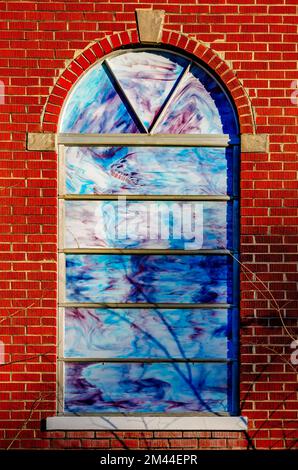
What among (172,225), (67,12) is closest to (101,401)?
(172,225)

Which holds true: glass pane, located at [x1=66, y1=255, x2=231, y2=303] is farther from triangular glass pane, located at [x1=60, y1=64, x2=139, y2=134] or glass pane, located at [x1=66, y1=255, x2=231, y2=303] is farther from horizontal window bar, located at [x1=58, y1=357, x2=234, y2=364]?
triangular glass pane, located at [x1=60, y1=64, x2=139, y2=134]

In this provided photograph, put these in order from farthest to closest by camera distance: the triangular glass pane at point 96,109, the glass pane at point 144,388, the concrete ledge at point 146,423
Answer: the triangular glass pane at point 96,109 < the glass pane at point 144,388 < the concrete ledge at point 146,423

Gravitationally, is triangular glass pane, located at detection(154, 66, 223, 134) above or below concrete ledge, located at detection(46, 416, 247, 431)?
above

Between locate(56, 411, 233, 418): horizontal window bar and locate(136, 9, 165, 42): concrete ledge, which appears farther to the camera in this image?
locate(136, 9, 165, 42): concrete ledge

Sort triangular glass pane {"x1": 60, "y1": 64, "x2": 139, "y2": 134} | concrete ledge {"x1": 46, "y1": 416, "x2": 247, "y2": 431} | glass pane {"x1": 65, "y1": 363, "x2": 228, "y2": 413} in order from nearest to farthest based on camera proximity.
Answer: concrete ledge {"x1": 46, "y1": 416, "x2": 247, "y2": 431}
glass pane {"x1": 65, "y1": 363, "x2": 228, "y2": 413}
triangular glass pane {"x1": 60, "y1": 64, "x2": 139, "y2": 134}

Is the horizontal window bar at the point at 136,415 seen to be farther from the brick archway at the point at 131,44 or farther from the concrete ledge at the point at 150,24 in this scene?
the concrete ledge at the point at 150,24

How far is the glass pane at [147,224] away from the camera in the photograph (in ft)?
17.1

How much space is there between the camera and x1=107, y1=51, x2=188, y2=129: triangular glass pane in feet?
17.3

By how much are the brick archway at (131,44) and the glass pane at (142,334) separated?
173 centimetres

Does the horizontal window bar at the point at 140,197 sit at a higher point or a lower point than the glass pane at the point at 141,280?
higher

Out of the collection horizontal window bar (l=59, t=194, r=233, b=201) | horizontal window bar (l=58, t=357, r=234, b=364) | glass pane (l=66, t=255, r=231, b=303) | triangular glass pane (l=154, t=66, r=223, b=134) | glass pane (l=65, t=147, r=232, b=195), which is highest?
triangular glass pane (l=154, t=66, r=223, b=134)

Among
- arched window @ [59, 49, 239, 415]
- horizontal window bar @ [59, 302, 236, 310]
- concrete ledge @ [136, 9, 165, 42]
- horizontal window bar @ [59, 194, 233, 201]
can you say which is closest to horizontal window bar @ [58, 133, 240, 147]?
arched window @ [59, 49, 239, 415]

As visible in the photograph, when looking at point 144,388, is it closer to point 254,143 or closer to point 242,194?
point 242,194

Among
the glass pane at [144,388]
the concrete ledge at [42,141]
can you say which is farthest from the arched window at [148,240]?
the concrete ledge at [42,141]
